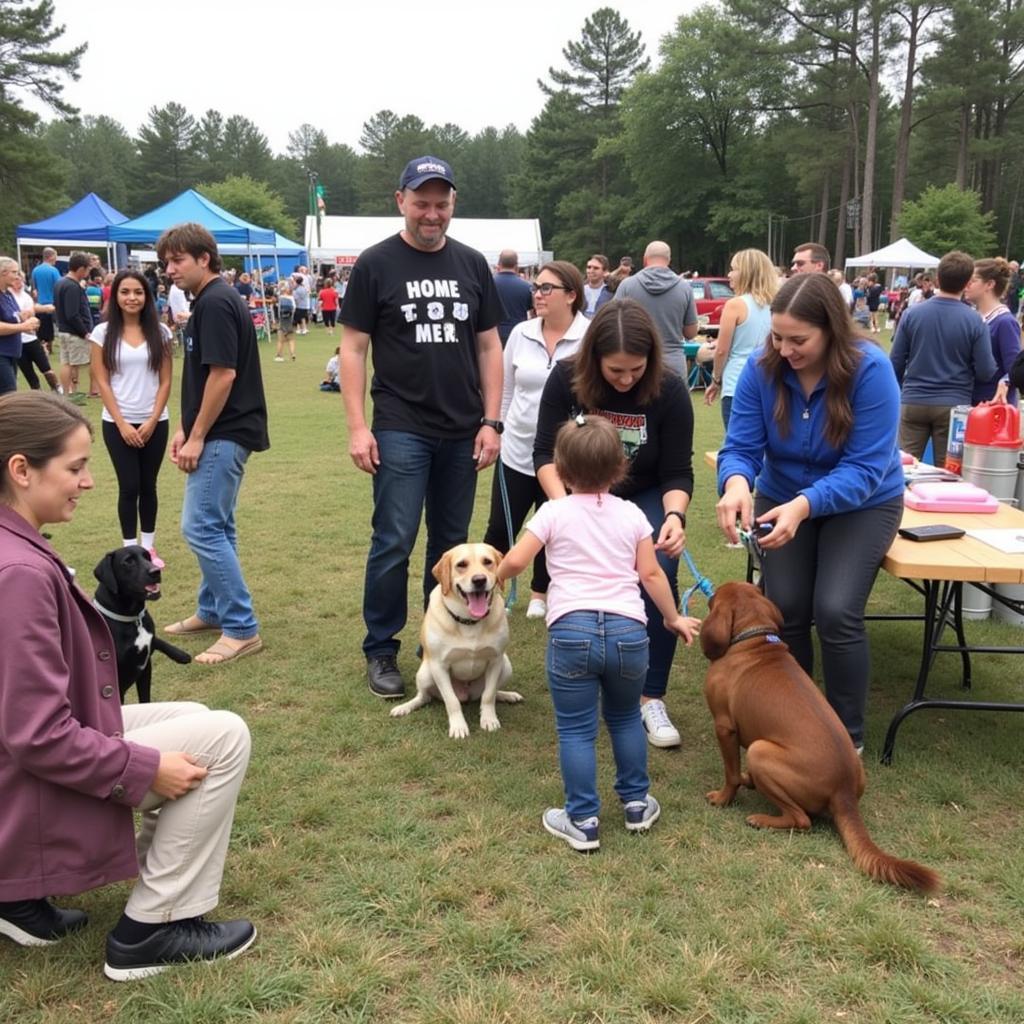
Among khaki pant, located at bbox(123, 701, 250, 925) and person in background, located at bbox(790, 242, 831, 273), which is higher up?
person in background, located at bbox(790, 242, 831, 273)

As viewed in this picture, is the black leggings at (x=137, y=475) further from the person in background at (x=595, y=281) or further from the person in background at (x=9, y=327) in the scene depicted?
the person in background at (x=595, y=281)

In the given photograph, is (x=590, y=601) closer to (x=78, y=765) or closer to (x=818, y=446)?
(x=818, y=446)

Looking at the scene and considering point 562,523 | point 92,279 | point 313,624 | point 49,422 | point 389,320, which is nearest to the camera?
point 49,422

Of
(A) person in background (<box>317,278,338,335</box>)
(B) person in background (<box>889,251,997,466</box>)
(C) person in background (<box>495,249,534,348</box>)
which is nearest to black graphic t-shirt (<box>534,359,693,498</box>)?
(B) person in background (<box>889,251,997,466</box>)

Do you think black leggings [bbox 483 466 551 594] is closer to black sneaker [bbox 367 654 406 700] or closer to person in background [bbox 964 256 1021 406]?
black sneaker [bbox 367 654 406 700]

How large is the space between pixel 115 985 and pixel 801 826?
225cm

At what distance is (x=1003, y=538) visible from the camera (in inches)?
149

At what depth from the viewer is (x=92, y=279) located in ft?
72.0

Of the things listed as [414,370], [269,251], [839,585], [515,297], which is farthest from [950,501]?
[269,251]

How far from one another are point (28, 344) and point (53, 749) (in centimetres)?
1059

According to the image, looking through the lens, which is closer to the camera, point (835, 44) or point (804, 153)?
point (835, 44)

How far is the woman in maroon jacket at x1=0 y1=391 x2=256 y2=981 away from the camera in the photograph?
2.03 m

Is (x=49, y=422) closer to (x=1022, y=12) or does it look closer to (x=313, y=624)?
(x=313, y=624)

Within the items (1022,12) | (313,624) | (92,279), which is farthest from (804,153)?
(313,624)
